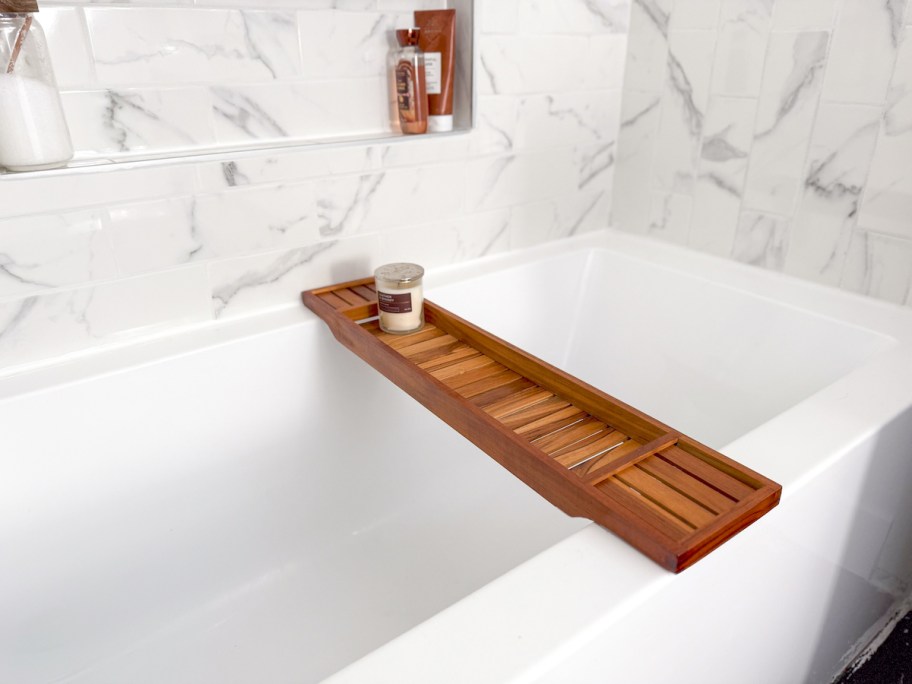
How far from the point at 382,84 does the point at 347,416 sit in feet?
2.07

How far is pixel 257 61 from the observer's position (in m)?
1.10

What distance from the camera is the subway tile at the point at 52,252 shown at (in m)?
0.93

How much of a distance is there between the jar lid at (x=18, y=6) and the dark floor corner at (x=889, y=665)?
1589 mm

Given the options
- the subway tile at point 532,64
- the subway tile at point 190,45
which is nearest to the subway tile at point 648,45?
the subway tile at point 532,64

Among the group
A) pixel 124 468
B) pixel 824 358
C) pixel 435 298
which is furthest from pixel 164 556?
pixel 824 358

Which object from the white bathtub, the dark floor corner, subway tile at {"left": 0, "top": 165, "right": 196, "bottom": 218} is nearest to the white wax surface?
the white bathtub

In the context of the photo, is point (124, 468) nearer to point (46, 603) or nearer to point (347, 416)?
point (46, 603)

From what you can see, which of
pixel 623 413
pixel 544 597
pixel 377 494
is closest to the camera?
pixel 544 597

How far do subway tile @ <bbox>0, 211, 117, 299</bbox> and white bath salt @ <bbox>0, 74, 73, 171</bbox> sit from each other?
0.26ft

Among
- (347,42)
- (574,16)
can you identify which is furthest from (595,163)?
(347,42)

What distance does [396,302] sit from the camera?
1088 mm

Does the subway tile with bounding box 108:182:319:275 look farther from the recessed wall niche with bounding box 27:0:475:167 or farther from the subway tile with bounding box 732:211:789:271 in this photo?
the subway tile with bounding box 732:211:789:271

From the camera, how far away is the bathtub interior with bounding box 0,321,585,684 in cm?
97

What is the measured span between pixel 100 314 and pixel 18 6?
0.43m
